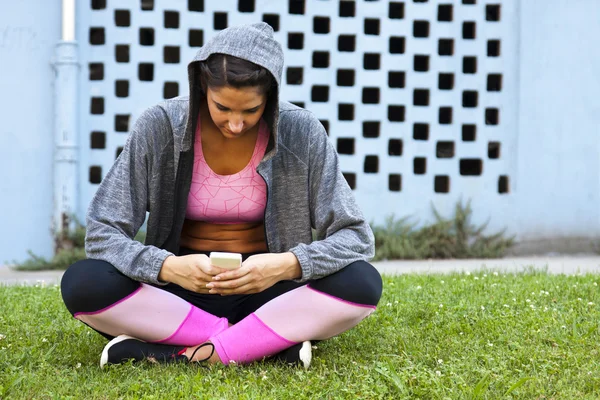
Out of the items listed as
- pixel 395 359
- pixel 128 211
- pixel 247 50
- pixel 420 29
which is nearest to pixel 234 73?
pixel 247 50

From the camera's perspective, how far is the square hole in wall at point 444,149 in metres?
6.63

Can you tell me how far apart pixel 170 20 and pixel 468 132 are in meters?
3.03

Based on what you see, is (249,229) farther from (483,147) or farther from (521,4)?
(521,4)

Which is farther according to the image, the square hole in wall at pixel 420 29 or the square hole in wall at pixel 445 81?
the square hole in wall at pixel 420 29

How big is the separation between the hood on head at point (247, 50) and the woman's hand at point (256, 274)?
447mm

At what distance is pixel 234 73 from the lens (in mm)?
2354

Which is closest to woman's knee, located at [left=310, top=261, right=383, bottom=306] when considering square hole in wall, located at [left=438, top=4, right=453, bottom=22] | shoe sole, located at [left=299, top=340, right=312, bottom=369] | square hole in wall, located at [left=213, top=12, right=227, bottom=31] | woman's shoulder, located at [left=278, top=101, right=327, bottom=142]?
shoe sole, located at [left=299, top=340, right=312, bottom=369]

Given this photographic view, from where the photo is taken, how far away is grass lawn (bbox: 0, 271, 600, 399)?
86.8 inches

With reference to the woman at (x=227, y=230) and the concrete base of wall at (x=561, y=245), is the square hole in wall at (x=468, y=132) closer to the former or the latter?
the concrete base of wall at (x=561, y=245)

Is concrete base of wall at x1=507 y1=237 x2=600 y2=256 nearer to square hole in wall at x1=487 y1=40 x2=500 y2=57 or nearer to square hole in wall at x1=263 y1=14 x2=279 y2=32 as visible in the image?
square hole in wall at x1=487 y1=40 x2=500 y2=57

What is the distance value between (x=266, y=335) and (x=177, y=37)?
13.5 ft

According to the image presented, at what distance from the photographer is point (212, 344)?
252cm

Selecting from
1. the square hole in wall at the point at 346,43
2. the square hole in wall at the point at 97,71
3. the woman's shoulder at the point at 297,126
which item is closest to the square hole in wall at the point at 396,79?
the square hole in wall at the point at 346,43

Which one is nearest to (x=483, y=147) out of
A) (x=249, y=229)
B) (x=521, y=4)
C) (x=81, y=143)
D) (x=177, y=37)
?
(x=521, y=4)
